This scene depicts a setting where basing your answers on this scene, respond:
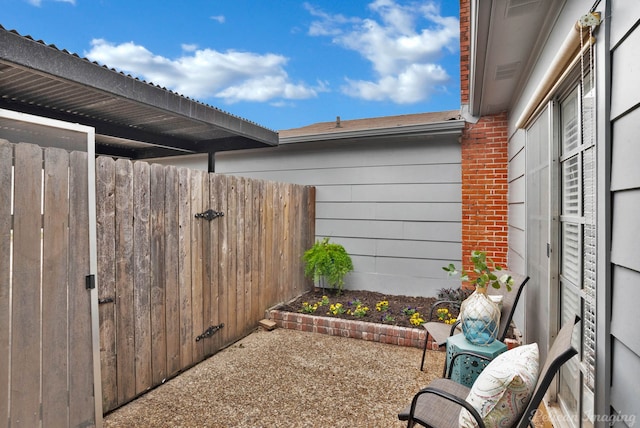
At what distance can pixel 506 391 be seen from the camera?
4.69 feet

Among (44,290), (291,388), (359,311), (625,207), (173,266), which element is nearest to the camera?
(625,207)

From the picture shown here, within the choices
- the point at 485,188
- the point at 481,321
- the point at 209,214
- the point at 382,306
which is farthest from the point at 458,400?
the point at 485,188

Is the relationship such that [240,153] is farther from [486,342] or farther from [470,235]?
[486,342]

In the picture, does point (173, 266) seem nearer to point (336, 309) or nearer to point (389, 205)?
point (336, 309)

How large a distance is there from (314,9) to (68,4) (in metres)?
7.26

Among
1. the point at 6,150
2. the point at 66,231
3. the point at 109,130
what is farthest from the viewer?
the point at 109,130

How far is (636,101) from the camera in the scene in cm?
111

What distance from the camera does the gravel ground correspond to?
244 cm

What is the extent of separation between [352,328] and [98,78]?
3446 mm

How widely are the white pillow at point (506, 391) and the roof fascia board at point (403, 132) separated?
3608mm

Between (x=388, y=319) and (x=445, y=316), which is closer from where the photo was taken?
Answer: (x=388, y=319)

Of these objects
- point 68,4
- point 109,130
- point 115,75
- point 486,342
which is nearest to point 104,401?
point 115,75


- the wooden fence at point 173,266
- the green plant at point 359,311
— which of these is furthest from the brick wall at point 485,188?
the wooden fence at point 173,266

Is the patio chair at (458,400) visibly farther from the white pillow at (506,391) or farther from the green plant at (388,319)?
the green plant at (388,319)
